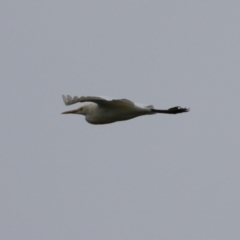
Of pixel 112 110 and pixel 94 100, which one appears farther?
pixel 112 110

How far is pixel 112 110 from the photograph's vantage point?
22969 mm

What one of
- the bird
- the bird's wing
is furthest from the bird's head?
the bird's wing

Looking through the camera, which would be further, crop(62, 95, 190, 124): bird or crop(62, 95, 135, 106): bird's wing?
crop(62, 95, 190, 124): bird

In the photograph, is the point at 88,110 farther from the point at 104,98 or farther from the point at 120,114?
the point at 104,98

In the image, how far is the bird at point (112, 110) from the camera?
72.5ft

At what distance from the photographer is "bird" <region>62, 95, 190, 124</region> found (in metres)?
22.1

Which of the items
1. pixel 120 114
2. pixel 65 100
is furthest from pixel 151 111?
pixel 65 100

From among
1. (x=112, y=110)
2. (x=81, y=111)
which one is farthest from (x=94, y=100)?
(x=81, y=111)

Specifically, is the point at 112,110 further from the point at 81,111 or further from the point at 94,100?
the point at 81,111

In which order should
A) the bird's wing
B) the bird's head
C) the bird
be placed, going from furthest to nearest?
1. the bird's head
2. the bird
3. the bird's wing

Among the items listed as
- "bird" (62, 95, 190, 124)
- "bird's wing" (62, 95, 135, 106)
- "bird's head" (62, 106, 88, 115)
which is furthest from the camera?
"bird's head" (62, 106, 88, 115)

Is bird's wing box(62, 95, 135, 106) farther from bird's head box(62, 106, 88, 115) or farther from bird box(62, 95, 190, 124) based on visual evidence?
bird's head box(62, 106, 88, 115)

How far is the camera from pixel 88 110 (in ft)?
78.9

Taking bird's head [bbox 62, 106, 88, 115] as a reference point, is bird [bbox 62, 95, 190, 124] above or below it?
below
